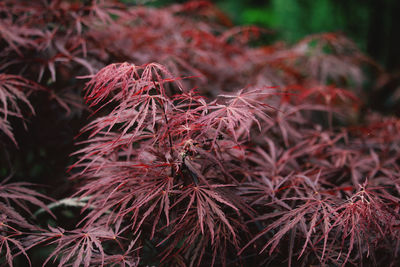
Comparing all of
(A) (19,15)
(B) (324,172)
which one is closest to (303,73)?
(B) (324,172)

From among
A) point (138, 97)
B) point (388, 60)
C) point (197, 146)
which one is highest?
point (138, 97)

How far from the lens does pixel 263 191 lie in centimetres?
111

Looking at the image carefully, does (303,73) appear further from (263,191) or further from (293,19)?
(263,191)

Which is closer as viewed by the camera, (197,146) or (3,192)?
(197,146)

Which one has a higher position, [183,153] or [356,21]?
[183,153]

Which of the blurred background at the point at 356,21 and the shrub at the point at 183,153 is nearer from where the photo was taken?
the shrub at the point at 183,153

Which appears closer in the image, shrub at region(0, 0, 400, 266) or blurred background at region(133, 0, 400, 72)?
shrub at region(0, 0, 400, 266)

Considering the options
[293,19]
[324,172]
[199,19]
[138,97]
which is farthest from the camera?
[293,19]

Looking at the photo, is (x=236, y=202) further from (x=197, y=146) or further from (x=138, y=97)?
(x=138, y=97)

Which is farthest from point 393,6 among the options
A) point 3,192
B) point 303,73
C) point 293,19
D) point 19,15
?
point 3,192

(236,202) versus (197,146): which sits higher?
(197,146)

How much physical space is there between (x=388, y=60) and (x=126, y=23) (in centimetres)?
231

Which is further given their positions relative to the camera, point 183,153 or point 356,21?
point 356,21

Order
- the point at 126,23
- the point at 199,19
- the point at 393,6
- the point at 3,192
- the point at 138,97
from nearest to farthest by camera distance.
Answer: the point at 138,97, the point at 3,192, the point at 126,23, the point at 199,19, the point at 393,6
